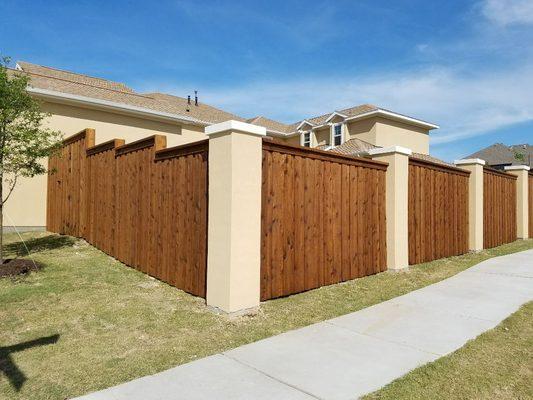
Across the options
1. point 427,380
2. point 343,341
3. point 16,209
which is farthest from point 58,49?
point 427,380

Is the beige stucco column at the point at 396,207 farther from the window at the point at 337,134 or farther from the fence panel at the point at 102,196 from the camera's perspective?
the window at the point at 337,134

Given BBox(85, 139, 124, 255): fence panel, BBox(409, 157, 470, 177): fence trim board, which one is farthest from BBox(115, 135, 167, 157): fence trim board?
BBox(409, 157, 470, 177): fence trim board

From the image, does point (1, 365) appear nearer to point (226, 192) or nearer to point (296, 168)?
point (226, 192)

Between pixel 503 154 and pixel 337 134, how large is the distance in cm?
3138

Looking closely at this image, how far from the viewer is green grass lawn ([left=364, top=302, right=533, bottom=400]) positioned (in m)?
3.27

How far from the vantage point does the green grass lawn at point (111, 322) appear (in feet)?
12.0

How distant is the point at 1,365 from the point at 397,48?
1549 centimetres

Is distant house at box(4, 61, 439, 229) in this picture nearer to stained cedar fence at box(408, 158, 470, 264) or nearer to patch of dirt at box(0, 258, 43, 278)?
patch of dirt at box(0, 258, 43, 278)

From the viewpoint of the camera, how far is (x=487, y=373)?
366cm

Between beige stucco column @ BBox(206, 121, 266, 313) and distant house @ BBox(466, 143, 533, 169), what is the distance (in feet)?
150

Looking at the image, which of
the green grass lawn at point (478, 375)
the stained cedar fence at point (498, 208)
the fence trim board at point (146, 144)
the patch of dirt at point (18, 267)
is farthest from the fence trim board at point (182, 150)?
the stained cedar fence at point (498, 208)

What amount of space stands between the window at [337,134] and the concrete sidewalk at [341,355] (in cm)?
1949

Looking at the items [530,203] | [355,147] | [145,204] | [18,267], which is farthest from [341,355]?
[355,147]

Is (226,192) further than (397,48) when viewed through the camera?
No
